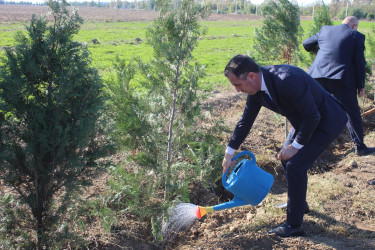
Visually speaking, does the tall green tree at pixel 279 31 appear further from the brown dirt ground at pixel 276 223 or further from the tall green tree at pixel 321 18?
the brown dirt ground at pixel 276 223

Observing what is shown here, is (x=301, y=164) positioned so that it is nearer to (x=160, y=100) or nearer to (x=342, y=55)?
(x=160, y=100)

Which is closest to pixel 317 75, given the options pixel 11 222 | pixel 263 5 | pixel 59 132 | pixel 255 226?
pixel 263 5

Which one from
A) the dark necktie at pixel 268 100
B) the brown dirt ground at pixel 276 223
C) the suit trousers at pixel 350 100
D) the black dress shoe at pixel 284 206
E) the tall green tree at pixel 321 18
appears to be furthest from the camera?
the tall green tree at pixel 321 18

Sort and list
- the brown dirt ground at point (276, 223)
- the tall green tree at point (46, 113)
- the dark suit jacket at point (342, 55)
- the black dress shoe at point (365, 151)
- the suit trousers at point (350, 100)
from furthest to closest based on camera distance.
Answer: the black dress shoe at point (365, 151) < the suit trousers at point (350, 100) < the dark suit jacket at point (342, 55) < the brown dirt ground at point (276, 223) < the tall green tree at point (46, 113)

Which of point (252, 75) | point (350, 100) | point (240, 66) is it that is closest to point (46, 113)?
point (240, 66)

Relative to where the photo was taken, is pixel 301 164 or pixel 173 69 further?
pixel 173 69

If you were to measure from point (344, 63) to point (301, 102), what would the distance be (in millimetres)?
2993

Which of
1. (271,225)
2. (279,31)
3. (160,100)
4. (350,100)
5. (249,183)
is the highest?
(279,31)

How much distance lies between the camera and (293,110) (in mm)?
3176

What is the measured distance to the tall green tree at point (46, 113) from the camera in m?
2.75

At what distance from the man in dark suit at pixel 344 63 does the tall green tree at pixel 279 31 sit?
31cm

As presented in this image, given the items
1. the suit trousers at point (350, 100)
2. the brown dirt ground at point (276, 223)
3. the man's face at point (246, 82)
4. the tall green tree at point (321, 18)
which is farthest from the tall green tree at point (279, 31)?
the man's face at point (246, 82)

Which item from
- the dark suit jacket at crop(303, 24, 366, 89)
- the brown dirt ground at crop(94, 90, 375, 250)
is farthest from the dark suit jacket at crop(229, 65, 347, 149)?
the dark suit jacket at crop(303, 24, 366, 89)

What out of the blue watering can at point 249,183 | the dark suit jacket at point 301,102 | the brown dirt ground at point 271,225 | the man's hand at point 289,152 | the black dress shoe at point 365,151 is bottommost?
the brown dirt ground at point 271,225
